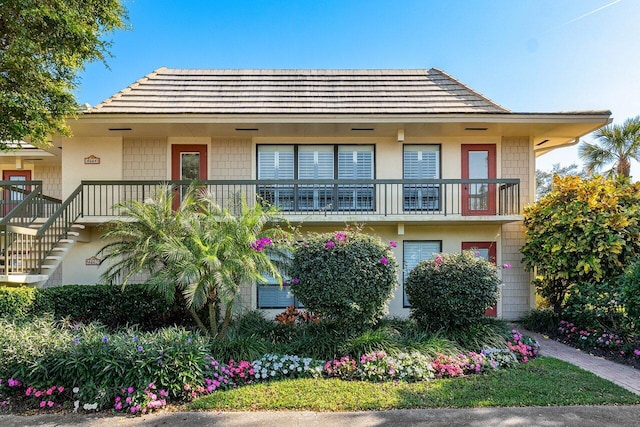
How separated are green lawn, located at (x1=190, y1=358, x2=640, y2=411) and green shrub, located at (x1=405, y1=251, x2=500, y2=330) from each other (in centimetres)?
141

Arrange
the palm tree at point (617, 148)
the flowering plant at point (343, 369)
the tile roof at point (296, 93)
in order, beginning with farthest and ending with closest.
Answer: the palm tree at point (617, 148)
the tile roof at point (296, 93)
the flowering plant at point (343, 369)

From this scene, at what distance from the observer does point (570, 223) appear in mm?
8602

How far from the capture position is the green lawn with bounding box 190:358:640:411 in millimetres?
4926

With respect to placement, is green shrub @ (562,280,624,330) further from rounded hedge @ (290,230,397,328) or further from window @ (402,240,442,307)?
rounded hedge @ (290,230,397,328)

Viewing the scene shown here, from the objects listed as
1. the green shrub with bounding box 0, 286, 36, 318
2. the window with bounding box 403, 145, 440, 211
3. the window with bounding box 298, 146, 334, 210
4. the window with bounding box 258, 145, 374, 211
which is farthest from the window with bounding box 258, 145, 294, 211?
the green shrub with bounding box 0, 286, 36, 318

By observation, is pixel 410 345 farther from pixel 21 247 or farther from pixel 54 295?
pixel 21 247

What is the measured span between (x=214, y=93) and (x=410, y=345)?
8993 millimetres

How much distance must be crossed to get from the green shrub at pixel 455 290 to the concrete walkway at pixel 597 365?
1.66 metres

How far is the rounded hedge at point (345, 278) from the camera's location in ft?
21.3

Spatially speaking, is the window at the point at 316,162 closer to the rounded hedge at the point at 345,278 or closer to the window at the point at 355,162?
the window at the point at 355,162

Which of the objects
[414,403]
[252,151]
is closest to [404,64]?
[252,151]

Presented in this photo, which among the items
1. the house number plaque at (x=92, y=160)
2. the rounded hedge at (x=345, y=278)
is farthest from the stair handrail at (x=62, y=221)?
the rounded hedge at (x=345, y=278)

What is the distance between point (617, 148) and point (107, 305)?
18.6m

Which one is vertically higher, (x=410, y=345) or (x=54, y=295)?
(x=54, y=295)
